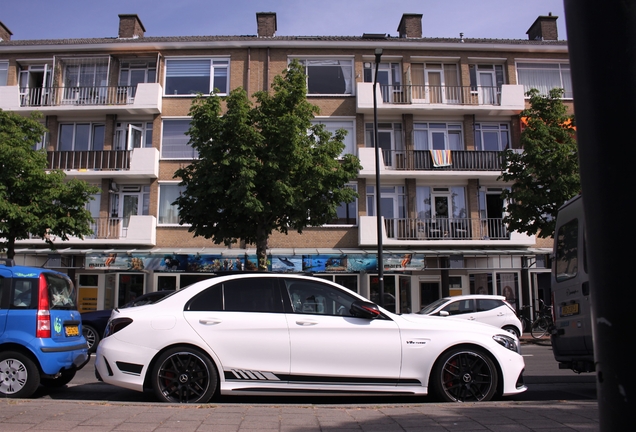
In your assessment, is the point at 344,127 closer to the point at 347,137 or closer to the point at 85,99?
the point at 347,137

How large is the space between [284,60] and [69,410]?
22253 millimetres

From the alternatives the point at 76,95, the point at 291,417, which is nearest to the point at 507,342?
the point at 291,417

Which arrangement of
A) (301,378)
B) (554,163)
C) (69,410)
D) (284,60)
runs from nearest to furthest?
1. (69,410)
2. (301,378)
3. (554,163)
4. (284,60)

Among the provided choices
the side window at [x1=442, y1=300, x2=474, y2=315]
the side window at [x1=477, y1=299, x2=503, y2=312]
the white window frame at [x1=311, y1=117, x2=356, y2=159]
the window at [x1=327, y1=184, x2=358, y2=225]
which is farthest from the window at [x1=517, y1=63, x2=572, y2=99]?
the side window at [x1=442, y1=300, x2=474, y2=315]

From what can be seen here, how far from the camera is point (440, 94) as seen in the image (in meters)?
25.6

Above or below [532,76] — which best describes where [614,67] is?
below

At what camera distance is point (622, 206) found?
4.99 ft

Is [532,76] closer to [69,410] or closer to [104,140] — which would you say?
[104,140]

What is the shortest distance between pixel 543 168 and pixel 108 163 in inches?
707

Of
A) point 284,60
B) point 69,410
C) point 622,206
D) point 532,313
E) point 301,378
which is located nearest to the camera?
point 622,206

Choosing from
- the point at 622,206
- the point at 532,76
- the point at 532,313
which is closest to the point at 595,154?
the point at 622,206

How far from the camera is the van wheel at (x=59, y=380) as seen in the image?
7941mm

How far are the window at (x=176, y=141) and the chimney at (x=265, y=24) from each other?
6.21m

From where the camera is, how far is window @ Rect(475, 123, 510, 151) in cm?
2548
